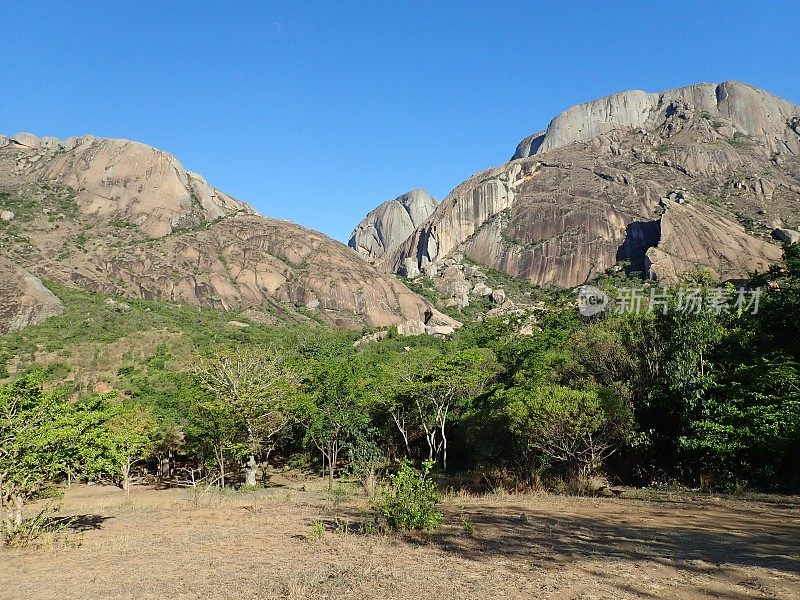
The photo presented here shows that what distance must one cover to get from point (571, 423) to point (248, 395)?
1447cm

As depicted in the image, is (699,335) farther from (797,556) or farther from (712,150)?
(712,150)

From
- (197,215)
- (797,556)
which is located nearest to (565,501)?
(797,556)

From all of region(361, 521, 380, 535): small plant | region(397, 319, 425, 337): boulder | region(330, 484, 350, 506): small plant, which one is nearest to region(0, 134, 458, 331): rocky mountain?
region(397, 319, 425, 337): boulder

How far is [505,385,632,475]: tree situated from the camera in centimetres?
1745

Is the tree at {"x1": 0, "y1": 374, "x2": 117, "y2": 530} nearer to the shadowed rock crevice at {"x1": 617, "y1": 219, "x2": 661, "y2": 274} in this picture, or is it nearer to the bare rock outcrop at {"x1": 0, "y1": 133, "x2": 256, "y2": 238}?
the bare rock outcrop at {"x1": 0, "y1": 133, "x2": 256, "y2": 238}

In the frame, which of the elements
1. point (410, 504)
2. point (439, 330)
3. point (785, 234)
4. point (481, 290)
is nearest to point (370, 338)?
point (439, 330)

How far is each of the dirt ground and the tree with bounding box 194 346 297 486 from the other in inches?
347

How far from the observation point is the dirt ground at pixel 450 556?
701 centimetres

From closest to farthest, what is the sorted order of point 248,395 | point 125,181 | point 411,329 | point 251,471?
point 248,395, point 251,471, point 411,329, point 125,181

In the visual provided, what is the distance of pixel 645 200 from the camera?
11394cm

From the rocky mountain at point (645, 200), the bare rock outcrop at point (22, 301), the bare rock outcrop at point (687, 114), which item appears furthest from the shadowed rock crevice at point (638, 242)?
the bare rock outcrop at point (22, 301)

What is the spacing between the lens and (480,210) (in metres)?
134

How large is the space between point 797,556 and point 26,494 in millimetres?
15772

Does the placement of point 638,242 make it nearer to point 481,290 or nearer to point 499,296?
point 499,296
